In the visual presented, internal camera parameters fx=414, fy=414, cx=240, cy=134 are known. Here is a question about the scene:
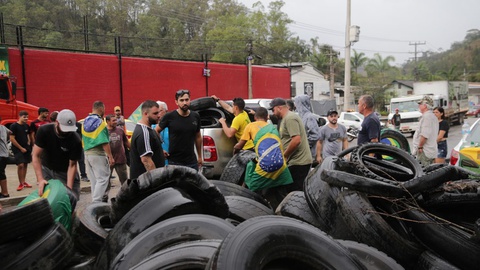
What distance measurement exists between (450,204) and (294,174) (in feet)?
8.64

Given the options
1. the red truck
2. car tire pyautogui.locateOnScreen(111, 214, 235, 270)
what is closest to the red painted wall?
the red truck

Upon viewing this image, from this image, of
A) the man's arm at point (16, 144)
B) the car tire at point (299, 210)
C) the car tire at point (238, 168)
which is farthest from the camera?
the man's arm at point (16, 144)

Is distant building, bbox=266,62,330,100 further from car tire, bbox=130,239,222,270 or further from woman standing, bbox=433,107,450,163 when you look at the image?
car tire, bbox=130,239,222,270

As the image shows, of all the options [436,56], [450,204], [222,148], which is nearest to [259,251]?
[450,204]

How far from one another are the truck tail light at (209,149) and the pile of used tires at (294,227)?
131 inches

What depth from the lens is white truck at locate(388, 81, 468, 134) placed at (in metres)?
27.0

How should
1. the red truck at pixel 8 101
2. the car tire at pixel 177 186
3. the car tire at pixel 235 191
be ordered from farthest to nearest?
the red truck at pixel 8 101
the car tire at pixel 235 191
the car tire at pixel 177 186

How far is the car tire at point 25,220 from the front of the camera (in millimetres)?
3137

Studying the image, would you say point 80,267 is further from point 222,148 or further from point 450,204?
point 222,148

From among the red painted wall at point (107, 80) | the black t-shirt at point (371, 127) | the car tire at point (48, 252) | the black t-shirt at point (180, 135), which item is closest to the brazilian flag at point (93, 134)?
the black t-shirt at point (180, 135)

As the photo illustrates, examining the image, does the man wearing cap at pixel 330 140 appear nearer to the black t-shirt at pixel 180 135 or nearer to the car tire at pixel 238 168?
the car tire at pixel 238 168

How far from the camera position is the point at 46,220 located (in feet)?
11.0

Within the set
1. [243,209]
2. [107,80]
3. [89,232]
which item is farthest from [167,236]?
[107,80]

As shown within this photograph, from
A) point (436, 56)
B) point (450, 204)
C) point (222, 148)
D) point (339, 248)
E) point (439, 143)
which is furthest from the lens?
→ point (436, 56)
